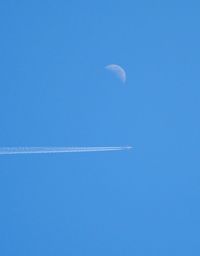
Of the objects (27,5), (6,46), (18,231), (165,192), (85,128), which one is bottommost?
(18,231)

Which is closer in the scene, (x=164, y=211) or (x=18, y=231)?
(x=18, y=231)

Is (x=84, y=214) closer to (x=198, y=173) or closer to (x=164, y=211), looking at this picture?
(x=164, y=211)

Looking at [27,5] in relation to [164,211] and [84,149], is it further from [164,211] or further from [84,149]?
[164,211]

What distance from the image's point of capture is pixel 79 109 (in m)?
1.13

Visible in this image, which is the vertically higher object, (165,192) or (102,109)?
(102,109)

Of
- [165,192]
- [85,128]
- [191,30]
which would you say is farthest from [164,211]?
[191,30]

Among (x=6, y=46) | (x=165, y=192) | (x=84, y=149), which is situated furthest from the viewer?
(x=165, y=192)

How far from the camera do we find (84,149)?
1.14 meters

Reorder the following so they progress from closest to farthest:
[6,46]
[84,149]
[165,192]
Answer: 1. [6,46]
2. [84,149]
3. [165,192]

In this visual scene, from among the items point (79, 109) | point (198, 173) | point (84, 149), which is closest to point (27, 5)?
point (79, 109)

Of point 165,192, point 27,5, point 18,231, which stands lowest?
point 18,231

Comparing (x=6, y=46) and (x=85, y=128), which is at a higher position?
(x=6, y=46)

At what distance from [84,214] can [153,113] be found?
0.41 meters

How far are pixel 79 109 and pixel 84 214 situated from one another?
0.35m
